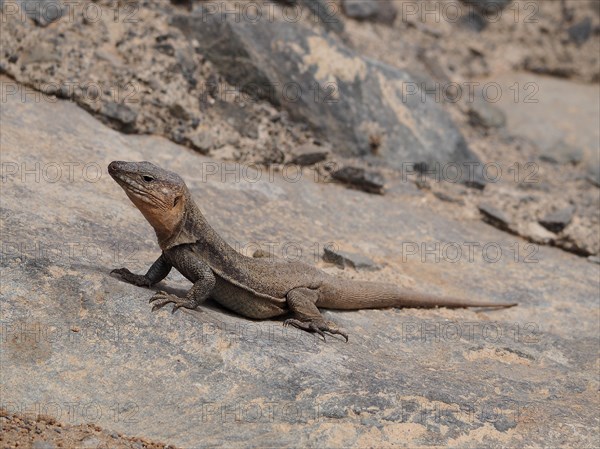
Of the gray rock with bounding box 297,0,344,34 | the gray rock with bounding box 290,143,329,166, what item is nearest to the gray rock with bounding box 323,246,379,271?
the gray rock with bounding box 290,143,329,166

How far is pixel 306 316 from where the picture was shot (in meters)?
6.34

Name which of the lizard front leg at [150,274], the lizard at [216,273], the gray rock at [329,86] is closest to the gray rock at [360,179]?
the gray rock at [329,86]

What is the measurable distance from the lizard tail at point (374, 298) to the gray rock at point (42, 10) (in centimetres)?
516

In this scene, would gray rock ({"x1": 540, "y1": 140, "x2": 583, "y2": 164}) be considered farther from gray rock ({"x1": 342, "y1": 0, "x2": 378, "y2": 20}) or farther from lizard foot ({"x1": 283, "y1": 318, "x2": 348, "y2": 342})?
lizard foot ({"x1": 283, "y1": 318, "x2": 348, "y2": 342})

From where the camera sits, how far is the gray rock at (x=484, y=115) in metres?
11.9

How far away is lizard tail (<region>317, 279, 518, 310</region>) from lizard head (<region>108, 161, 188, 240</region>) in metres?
1.60

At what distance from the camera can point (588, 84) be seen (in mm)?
13477

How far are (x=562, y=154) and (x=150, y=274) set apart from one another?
7.74m

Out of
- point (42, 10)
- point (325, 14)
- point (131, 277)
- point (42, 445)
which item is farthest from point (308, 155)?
point (42, 445)

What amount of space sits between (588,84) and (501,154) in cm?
320

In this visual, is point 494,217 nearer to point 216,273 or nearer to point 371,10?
point 371,10

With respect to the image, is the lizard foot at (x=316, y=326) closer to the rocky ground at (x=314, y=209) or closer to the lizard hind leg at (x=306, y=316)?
the lizard hind leg at (x=306, y=316)

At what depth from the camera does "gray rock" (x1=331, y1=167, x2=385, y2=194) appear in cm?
958

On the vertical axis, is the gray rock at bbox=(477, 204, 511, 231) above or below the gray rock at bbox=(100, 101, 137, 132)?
below
